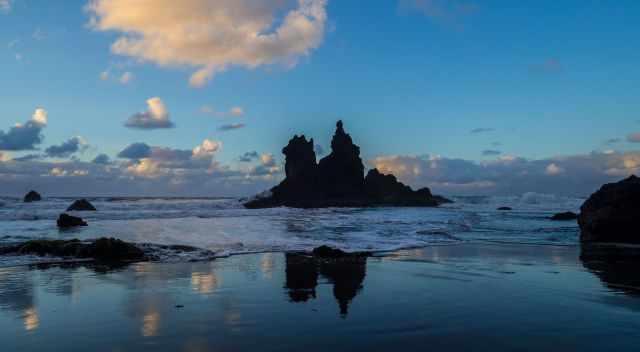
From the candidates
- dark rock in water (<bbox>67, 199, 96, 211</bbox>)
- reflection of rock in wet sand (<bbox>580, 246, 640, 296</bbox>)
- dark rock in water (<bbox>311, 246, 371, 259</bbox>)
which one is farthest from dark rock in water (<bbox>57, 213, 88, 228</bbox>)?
dark rock in water (<bbox>67, 199, 96, 211</bbox>)

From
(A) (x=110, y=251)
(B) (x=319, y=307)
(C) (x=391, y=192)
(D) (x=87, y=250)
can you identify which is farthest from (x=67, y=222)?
(C) (x=391, y=192)

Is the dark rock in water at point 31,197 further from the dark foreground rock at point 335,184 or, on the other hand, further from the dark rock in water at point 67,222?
the dark rock in water at point 67,222

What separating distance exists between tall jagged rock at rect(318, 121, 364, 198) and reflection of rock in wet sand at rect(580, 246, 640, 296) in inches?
2970

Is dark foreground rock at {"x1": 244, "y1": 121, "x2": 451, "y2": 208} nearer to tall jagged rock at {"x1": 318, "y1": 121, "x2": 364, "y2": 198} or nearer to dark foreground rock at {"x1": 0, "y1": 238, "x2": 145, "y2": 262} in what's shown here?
tall jagged rock at {"x1": 318, "y1": 121, "x2": 364, "y2": 198}

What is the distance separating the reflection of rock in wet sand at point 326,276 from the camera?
348 inches

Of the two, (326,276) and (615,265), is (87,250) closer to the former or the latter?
(326,276)

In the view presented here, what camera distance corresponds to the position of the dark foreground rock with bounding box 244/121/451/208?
8788 cm

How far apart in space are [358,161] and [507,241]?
78017 mm

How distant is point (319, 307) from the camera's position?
25.8ft

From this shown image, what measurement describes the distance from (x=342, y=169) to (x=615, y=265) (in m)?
84.0

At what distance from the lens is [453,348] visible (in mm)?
5656

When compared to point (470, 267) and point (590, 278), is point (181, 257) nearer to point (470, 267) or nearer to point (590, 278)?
point (470, 267)

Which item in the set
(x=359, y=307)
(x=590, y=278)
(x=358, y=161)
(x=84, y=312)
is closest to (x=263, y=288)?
(x=359, y=307)

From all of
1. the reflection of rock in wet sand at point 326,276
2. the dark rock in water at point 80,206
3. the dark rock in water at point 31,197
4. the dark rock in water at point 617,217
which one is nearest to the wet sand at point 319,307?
the reflection of rock in wet sand at point 326,276
